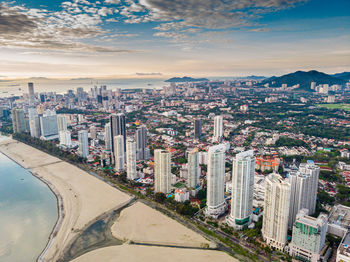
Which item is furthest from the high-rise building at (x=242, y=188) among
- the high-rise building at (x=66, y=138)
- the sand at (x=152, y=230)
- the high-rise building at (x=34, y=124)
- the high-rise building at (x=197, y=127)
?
the high-rise building at (x=34, y=124)

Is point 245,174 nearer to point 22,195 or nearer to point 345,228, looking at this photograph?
point 345,228

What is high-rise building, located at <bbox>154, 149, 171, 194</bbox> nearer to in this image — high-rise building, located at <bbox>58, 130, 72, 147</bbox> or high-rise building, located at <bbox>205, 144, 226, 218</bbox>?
high-rise building, located at <bbox>205, 144, 226, 218</bbox>

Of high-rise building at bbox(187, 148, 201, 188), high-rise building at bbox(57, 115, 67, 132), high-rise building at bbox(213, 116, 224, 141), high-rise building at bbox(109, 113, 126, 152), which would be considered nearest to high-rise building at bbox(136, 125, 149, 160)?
high-rise building at bbox(109, 113, 126, 152)

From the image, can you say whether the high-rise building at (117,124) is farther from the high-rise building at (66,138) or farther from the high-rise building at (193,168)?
the high-rise building at (193,168)

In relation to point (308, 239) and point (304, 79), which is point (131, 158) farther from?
point (304, 79)

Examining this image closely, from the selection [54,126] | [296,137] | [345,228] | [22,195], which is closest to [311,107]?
[296,137]

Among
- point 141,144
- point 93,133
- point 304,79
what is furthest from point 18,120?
point 304,79

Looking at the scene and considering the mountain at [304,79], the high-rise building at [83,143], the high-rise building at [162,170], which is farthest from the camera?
the mountain at [304,79]
